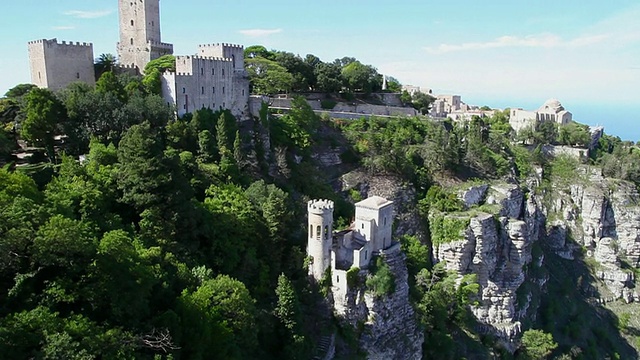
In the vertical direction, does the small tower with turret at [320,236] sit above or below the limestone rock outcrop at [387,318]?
above

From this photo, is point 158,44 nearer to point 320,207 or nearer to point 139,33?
point 139,33

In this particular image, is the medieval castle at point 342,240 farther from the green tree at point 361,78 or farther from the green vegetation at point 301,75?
the green tree at point 361,78

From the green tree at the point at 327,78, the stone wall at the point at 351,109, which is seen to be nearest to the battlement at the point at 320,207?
the stone wall at the point at 351,109

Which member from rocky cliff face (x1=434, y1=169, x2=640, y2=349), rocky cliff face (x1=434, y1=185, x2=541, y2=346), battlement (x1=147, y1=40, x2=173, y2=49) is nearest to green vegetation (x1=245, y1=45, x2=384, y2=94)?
battlement (x1=147, y1=40, x2=173, y2=49)

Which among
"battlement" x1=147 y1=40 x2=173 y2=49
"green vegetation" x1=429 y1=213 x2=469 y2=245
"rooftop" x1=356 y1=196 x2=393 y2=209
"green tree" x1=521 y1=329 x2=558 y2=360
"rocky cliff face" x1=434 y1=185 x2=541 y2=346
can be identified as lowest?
"green tree" x1=521 y1=329 x2=558 y2=360

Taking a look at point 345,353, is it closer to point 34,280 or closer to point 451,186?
point 34,280

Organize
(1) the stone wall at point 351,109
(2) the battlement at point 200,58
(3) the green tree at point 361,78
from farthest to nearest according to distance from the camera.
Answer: (3) the green tree at point 361,78 → (1) the stone wall at point 351,109 → (2) the battlement at point 200,58

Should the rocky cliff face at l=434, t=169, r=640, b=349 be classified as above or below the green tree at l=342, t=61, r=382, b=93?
below

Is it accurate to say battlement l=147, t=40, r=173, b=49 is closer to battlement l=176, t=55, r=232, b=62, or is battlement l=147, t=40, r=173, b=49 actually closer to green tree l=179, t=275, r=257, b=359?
battlement l=176, t=55, r=232, b=62

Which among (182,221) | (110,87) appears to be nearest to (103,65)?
(110,87)
